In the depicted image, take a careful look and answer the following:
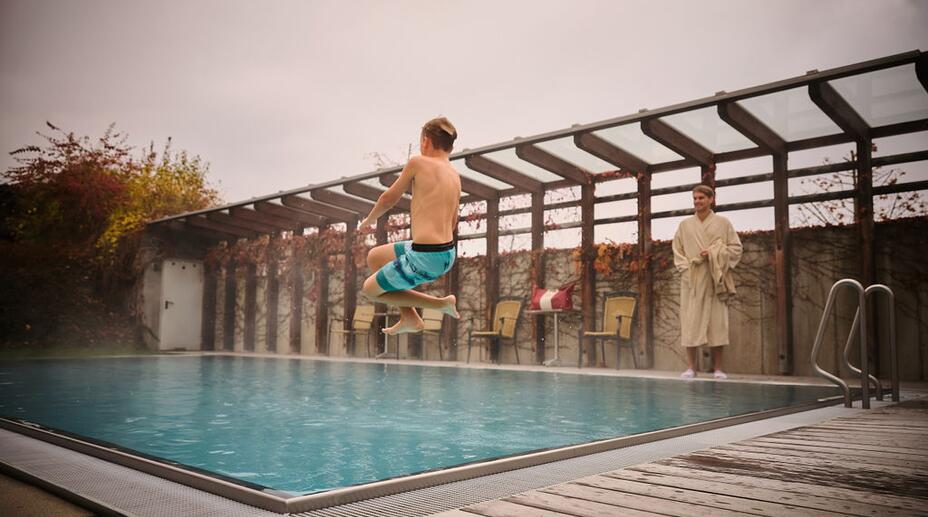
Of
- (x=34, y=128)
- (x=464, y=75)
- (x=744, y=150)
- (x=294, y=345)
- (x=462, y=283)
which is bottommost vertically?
(x=294, y=345)

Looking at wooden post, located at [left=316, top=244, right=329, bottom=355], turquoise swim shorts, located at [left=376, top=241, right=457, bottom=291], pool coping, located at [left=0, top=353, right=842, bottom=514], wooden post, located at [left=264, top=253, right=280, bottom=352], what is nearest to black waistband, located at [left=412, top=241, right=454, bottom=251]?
turquoise swim shorts, located at [left=376, top=241, right=457, bottom=291]

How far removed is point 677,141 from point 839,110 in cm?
185

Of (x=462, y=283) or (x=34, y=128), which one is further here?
(x=34, y=128)

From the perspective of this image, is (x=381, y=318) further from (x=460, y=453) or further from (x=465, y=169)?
(x=460, y=453)

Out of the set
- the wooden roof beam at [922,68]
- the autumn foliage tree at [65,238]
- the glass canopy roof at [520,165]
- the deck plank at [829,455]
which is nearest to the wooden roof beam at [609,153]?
the glass canopy roof at [520,165]

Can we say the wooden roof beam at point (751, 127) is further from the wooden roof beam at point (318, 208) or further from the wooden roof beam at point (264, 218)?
the wooden roof beam at point (264, 218)

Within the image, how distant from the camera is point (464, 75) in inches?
578

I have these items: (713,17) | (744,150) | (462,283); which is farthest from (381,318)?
(713,17)

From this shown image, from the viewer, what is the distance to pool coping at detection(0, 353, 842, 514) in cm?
190

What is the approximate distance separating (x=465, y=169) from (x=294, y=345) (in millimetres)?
6195

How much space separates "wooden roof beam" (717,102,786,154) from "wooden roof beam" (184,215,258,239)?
11.1 metres

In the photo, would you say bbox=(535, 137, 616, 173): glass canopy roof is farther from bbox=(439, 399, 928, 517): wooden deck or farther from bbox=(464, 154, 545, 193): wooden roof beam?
bbox=(439, 399, 928, 517): wooden deck

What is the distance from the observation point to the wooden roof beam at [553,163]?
902 centimetres

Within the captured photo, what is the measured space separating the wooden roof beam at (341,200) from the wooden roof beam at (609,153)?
4735mm
